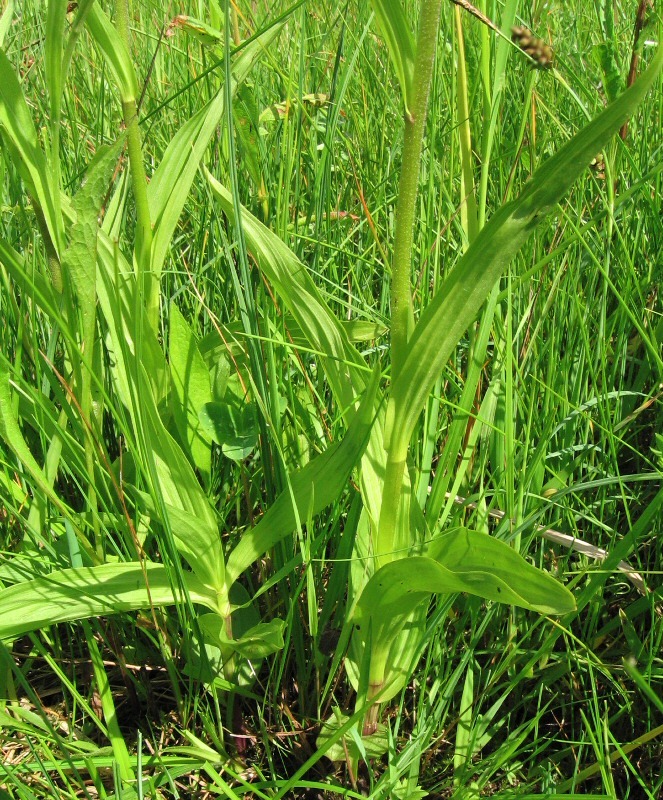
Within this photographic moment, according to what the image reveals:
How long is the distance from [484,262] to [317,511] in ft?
1.08

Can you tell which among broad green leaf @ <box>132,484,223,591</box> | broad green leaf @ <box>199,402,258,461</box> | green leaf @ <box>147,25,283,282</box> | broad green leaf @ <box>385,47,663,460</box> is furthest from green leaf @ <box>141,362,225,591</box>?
green leaf @ <box>147,25,283,282</box>

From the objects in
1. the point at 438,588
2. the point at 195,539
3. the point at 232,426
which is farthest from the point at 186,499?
the point at 438,588

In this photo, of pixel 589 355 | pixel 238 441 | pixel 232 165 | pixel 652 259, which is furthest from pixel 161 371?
pixel 652 259

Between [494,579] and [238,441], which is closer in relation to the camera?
[494,579]

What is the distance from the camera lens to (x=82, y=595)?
30.5 inches

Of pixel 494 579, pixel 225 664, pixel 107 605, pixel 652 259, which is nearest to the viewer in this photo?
pixel 494 579

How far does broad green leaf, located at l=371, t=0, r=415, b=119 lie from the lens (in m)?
0.67

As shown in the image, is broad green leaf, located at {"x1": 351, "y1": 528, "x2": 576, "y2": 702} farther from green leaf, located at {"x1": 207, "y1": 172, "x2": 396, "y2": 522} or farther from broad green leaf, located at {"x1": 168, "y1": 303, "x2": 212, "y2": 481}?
broad green leaf, located at {"x1": 168, "y1": 303, "x2": 212, "y2": 481}

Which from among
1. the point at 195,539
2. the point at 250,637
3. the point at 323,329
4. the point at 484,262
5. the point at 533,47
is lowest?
the point at 250,637

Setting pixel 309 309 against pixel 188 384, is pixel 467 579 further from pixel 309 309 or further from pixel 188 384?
pixel 188 384

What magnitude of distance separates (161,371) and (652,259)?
0.82 meters

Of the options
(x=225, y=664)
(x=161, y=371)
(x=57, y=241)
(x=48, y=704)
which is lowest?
(x=48, y=704)

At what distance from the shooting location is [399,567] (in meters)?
0.71

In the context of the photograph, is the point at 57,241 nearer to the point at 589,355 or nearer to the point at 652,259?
the point at 589,355
